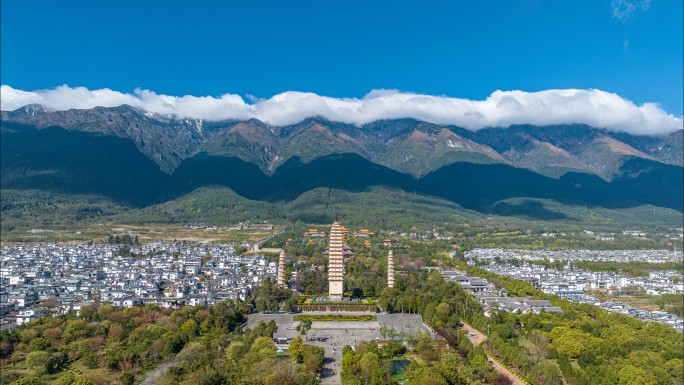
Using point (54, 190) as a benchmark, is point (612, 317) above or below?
below

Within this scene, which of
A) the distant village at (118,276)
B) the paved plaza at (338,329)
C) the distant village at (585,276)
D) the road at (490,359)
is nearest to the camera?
the road at (490,359)

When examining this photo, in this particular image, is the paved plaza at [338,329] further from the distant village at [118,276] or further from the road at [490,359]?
the distant village at [118,276]

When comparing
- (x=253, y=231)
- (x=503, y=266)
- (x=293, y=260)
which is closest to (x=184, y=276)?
(x=293, y=260)

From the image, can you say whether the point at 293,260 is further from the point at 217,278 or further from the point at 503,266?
the point at 503,266

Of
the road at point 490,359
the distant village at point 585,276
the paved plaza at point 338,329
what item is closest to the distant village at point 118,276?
the paved plaza at point 338,329

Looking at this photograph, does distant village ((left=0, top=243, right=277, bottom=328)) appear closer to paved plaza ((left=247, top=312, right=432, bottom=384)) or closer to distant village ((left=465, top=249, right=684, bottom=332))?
paved plaza ((left=247, top=312, right=432, bottom=384))

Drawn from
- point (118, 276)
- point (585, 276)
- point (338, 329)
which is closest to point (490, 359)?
point (338, 329)

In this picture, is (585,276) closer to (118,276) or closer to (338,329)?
(338,329)
